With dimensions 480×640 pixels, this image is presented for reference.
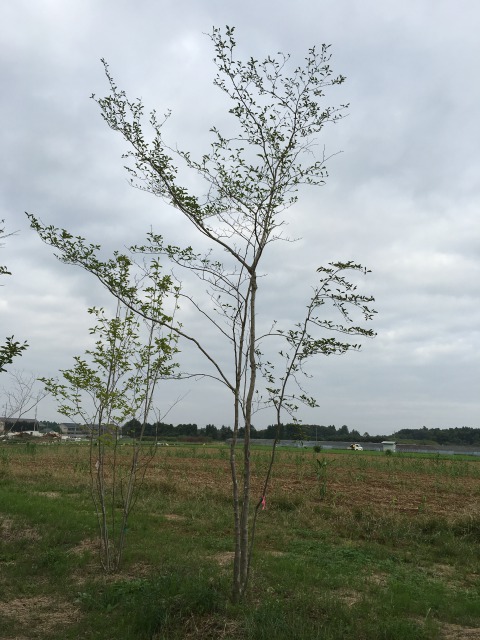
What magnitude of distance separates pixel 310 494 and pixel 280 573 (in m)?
7.35

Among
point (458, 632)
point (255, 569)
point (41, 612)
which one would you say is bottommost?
point (41, 612)

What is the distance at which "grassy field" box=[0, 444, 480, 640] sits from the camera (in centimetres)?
559

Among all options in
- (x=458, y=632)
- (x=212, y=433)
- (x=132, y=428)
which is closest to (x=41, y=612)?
(x=132, y=428)

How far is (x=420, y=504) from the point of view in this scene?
1330 centimetres

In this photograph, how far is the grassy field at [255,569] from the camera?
559 cm

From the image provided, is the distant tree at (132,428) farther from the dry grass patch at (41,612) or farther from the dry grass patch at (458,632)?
the dry grass patch at (458,632)

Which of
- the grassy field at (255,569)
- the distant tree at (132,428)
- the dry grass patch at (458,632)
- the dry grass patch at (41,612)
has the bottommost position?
the dry grass patch at (41,612)

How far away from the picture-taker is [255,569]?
24.4 feet

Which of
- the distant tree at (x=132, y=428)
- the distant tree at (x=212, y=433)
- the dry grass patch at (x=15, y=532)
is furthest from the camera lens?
the distant tree at (x=212, y=433)

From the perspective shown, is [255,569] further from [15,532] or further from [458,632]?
[15,532]

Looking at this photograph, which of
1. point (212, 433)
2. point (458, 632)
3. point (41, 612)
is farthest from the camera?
point (212, 433)

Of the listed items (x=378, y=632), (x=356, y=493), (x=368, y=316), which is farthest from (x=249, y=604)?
(x=356, y=493)

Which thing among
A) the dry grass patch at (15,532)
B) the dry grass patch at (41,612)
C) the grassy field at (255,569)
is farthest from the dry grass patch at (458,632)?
the dry grass patch at (15,532)

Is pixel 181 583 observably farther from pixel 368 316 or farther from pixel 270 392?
pixel 368 316
